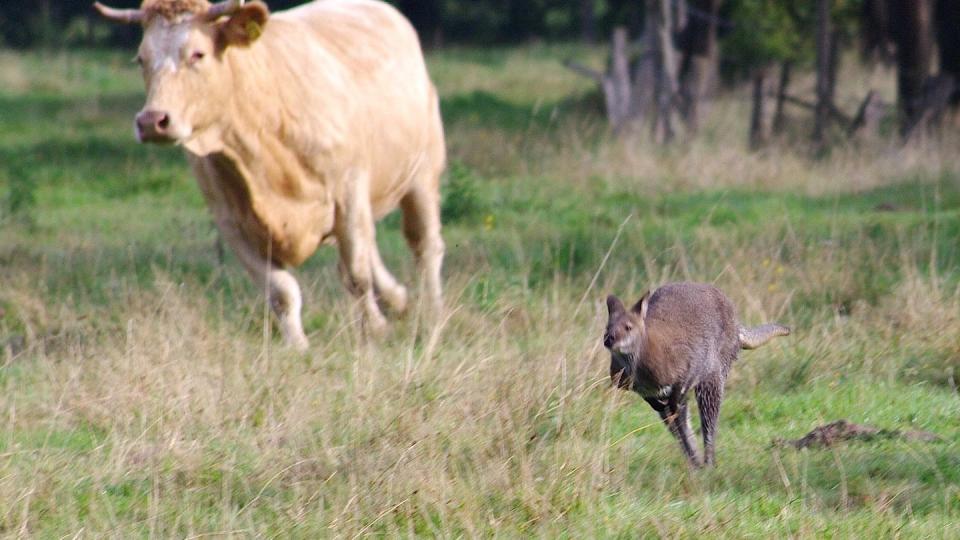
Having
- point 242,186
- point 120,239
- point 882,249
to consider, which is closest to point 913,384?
point 882,249

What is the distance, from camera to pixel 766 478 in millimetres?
5320

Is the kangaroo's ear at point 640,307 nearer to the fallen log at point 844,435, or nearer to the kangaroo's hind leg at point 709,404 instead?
the kangaroo's hind leg at point 709,404

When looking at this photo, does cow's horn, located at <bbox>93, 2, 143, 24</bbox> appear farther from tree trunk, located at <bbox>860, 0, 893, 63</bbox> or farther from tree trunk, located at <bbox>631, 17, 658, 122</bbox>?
tree trunk, located at <bbox>860, 0, 893, 63</bbox>

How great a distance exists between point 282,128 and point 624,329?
3.17 m

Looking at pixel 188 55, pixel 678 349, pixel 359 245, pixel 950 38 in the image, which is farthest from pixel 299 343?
pixel 950 38

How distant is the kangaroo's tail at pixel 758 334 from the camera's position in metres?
5.82

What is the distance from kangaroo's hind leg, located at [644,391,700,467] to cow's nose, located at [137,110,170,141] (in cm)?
278

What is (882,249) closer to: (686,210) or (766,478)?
(686,210)

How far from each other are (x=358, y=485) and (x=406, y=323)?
3.32 meters

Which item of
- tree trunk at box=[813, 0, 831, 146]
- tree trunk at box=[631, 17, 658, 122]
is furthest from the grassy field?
tree trunk at box=[631, 17, 658, 122]

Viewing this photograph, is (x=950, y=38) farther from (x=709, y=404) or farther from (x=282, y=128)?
(x=709, y=404)

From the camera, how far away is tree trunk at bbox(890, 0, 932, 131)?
52.5ft

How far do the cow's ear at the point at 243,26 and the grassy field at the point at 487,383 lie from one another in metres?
1.28

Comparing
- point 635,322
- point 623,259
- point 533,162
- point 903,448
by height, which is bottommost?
point 533,162
